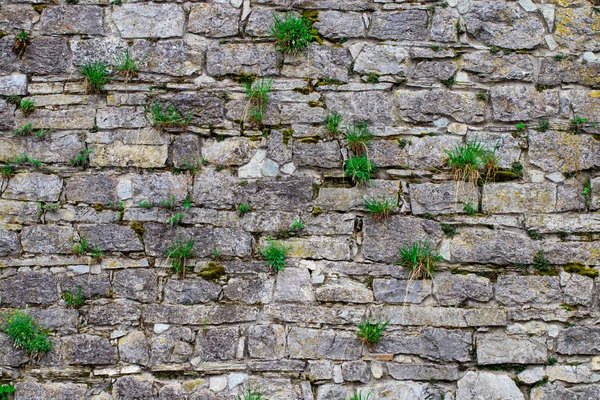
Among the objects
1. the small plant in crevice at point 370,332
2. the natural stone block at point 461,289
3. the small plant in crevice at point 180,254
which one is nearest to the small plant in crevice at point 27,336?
the small plant in crevice at point 180,254

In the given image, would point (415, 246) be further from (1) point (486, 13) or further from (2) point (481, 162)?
(1) point (486, 13)

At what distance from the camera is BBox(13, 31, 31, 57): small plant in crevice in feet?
13.0

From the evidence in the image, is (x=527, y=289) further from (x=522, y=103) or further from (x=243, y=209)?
(x=243, y=209)

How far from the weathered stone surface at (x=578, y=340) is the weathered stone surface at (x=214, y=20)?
276 centimetres

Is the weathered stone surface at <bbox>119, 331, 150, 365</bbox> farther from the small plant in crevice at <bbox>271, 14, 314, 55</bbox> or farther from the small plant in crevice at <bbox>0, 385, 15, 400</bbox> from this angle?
the small plant in crevice at <bbox>271, 14, 314, 55</bbox>

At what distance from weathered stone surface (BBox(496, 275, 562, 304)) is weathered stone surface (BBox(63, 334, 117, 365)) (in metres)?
2.33

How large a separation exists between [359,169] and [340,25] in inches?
38.3

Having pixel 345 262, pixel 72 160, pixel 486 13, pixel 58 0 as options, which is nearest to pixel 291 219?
pixel 345 262

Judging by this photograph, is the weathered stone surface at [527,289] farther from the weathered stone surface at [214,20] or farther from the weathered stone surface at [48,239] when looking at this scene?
the weathered stone surface at [48,239]

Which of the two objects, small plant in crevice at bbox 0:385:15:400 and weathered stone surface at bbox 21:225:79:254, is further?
weathered stone surface at bbox 21:225:79:254

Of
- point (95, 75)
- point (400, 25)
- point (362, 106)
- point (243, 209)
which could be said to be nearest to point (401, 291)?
point (243, 209)

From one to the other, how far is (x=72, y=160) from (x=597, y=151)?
3.29 meters

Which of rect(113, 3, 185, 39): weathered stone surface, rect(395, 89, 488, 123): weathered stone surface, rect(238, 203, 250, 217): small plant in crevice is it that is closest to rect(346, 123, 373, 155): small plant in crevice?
rect(395, 89, 488, 123): weathered stone surface

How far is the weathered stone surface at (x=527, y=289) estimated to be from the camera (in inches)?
142
